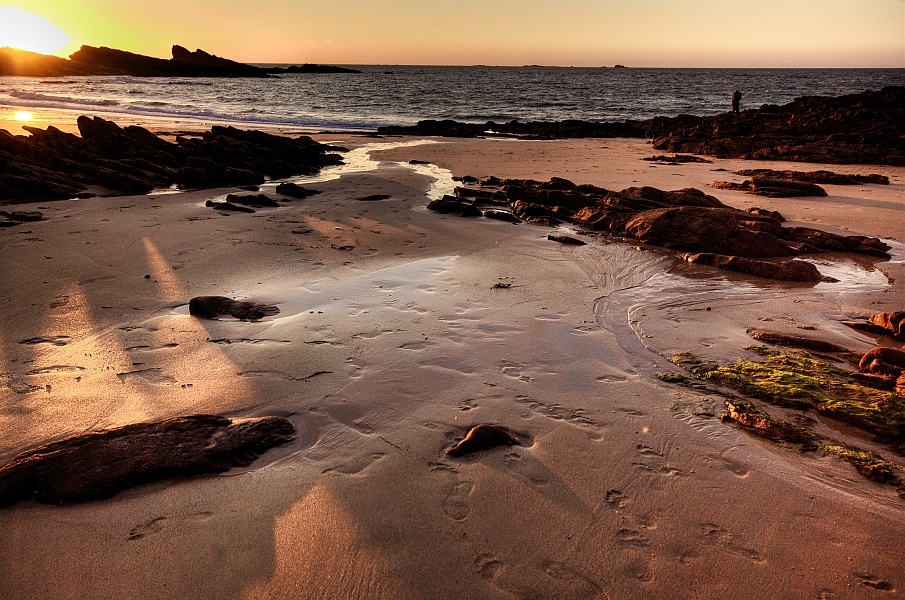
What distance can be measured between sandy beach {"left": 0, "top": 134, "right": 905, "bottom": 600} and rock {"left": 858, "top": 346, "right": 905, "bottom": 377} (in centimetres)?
61

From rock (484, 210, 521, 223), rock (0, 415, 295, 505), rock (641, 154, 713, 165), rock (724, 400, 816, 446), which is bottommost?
rock (724, 400, 816, 446)

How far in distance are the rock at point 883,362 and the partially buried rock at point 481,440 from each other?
3319 millimetres

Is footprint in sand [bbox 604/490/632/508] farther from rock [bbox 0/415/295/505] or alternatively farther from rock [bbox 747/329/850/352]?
rock [bbox 747/329/850/352]

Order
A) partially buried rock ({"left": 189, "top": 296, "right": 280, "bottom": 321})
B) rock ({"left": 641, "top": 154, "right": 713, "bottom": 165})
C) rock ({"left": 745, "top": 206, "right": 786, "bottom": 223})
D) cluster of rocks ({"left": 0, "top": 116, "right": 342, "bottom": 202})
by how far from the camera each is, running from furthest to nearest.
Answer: rock ({"left": 641, "top": 154, "right": 713, "bottom": 165})
cluster of rocks ({"left": 0, "top": 116, "right": 342, "bottom": 202})
rock ({"left": 745, "top": 206, "right": 786, "bottom": 223})
partially buried rock ({"left": 189, "top": 296, "right": 280, "bottom": 321})

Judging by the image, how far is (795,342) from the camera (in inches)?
198

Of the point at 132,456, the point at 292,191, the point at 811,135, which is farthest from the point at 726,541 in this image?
the point at 811,135

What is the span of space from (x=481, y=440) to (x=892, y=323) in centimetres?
473

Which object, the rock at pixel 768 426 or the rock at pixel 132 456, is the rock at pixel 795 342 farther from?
the rock at pixel 132 456

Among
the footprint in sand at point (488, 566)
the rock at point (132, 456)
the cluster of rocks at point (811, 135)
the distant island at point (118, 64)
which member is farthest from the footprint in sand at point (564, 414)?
the distant island at point (118, 64)

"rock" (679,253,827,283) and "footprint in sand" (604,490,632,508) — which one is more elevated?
"rock" (679,253,827,283)

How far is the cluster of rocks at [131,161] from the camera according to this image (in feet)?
38.0

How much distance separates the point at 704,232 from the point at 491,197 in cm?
483

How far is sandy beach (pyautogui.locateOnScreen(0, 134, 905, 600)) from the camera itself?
245cm

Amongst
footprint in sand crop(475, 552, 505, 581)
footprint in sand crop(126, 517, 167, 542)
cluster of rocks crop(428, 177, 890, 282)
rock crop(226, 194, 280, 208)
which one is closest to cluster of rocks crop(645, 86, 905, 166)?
cluster of rocks crop(428, 177, 890, 282)
